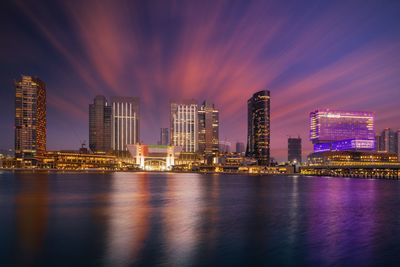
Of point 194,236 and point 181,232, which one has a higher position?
point 194,236

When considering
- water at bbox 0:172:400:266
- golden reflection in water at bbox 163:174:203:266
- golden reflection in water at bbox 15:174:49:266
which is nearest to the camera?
water at bbox 0:172:400:266

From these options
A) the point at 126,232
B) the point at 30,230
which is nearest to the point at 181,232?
the point at 126,232

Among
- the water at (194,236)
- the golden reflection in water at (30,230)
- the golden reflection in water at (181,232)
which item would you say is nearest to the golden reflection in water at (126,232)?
the water at (194,236)

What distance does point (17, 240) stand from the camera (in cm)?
2955

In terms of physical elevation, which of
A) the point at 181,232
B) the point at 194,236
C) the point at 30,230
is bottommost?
the point at 181,232

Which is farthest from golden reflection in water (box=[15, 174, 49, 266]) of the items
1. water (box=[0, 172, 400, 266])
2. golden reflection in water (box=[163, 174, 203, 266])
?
golden reflection in water (box=[163, 174, 203, 266])

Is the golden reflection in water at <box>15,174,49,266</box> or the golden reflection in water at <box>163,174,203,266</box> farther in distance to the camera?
the golden reflection in water at <box>163,174,203,266</box>

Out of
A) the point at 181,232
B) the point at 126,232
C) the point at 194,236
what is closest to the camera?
the point at 194,236

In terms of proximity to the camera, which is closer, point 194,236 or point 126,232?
point 194,236

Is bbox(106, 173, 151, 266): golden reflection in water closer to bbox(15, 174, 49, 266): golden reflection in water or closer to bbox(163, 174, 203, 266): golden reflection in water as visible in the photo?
bbox(163, 174, 203, 266): golden reflection in water

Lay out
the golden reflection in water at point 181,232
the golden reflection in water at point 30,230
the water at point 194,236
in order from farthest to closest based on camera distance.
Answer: the golden reflection in water at point 181,232
the golden reflection in water at point 30,230
the water at point 194,236

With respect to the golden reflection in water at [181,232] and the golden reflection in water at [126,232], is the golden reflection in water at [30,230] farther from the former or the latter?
the golden reflection in water at [181,232]

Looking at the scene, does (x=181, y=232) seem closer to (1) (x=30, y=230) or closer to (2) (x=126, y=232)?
(2) (x=126, y=232)

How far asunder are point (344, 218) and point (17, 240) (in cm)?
3727
